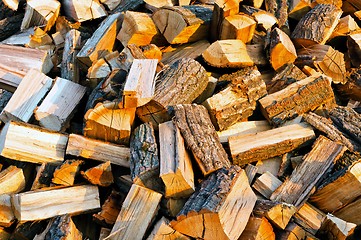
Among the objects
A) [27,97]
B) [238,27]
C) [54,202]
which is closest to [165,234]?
[54,202]

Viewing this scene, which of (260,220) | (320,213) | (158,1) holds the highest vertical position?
(158,1)

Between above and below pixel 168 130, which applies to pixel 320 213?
below

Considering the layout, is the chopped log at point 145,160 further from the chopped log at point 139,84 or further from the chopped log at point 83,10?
the chopped log at point 83,10

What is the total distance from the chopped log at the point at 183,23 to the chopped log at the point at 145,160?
1268 mm

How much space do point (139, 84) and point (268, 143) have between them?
43.7 inches

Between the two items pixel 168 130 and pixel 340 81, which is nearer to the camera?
pixel 168 130

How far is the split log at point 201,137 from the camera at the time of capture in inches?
122

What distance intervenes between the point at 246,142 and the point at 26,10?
2.96 meters

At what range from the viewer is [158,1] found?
186 inches

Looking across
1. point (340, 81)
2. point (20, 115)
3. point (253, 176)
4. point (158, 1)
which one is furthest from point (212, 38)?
point (20, 115)

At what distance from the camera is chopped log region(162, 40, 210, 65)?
4.23 metres

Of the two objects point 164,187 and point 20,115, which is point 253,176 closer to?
point 164,187

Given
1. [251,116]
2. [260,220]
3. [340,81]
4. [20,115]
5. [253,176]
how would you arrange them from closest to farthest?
[260,220], [253,176], [20,115], [251,116], [340,81]

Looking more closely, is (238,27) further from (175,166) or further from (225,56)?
(175,166)
